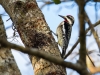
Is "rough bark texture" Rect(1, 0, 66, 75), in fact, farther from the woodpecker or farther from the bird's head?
the bird's head

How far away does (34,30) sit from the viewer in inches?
102

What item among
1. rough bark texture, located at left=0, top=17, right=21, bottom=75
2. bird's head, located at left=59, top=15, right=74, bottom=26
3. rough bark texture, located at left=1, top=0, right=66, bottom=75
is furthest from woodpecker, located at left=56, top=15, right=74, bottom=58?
rough bark texture, located at left=0, top=17, right=21, bottom=75

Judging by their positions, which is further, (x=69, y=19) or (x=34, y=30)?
(x=69, y=19)

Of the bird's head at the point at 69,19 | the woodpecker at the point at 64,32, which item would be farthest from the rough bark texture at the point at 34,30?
the bird's head at the point at 69,19

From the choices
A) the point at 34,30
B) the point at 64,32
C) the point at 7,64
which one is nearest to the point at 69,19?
the point at 64,32

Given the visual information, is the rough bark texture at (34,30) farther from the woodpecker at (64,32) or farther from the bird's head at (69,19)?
the bird's head at (69,19)

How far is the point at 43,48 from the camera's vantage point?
2.45 meters

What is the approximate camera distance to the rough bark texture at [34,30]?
2.38m

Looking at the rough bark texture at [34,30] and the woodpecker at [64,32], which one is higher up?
the rough bark texture at [34,30]

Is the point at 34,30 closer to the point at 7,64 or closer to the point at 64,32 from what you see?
the point at 7,64

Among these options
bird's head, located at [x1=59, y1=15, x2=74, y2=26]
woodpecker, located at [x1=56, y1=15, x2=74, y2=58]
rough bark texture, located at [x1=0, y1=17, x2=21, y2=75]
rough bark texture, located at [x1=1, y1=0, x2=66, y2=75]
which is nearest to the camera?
rough bark texture, located at [x1=0, y1=17, x2=21, y2=75]

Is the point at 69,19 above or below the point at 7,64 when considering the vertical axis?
below

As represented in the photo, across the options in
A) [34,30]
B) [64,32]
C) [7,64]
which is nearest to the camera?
[7,64]

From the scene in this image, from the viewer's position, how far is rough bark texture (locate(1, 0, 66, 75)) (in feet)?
7.80
